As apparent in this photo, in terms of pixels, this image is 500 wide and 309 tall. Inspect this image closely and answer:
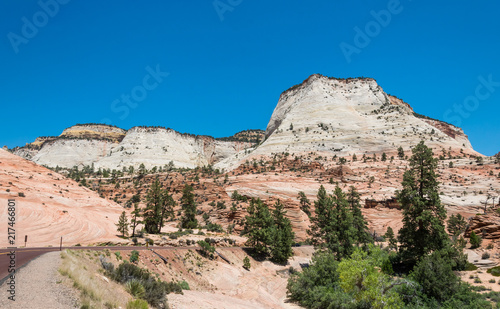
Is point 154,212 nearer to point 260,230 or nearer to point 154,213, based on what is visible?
point 154,213

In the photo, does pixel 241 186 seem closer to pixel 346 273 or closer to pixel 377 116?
pixel 346 273

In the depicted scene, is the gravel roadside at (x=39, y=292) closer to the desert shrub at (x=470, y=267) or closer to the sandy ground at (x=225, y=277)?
the sandy ground at (x=225, y=277)

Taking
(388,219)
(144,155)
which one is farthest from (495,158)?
(144,155)

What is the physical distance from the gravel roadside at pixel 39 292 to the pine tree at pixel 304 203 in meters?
48.6

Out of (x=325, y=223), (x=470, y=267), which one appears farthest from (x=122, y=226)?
(x=470, y=267)

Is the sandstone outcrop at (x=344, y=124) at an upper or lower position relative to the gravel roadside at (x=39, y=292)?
upper

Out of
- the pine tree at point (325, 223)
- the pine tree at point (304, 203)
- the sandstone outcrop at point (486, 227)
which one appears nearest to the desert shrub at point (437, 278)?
the sandstone outcrop at point (486, 227)

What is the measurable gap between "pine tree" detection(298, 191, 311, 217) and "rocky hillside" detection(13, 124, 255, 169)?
76.8 meters

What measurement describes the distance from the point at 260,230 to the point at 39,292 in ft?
100

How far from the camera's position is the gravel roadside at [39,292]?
22.0ft

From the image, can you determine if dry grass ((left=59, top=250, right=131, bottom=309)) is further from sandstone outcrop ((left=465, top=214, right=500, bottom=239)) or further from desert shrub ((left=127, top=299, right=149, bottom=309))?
sandstone outcrop ((left=465, top=214, right=500, bottom=239))

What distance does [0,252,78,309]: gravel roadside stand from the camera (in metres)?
6.72

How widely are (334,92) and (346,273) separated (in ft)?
392

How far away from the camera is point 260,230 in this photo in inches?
1435
